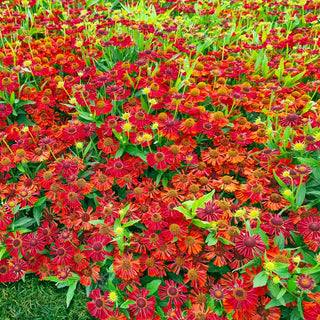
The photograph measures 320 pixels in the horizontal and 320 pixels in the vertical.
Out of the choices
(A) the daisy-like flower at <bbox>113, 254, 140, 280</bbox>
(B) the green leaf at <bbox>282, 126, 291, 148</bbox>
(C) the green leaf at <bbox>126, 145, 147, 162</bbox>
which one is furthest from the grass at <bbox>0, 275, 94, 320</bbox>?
(B) the green leaf at <bbox>282, 126, 291, 148</bbox>

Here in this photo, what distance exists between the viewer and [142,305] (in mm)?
1424

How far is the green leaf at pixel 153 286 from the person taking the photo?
4.85 ft

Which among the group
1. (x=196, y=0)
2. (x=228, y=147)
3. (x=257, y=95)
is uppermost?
(x=196, y=0)

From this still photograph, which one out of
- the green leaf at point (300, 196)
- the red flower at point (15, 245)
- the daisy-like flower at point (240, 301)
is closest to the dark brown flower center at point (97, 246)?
the red flower at point (15, 245)

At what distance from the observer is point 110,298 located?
1.40m

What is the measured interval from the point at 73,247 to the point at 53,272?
19cm

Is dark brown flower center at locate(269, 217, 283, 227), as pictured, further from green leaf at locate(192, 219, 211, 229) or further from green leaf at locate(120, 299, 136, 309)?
green leaf at locate(120, 299, 136, 309)

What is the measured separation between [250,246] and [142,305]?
1.73ft

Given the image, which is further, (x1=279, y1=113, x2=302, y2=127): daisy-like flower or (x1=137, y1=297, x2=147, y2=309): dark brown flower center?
(x1=279, y1=113, x2=302, y2=127): daisy-like flower

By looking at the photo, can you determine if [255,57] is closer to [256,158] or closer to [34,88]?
[256,158]

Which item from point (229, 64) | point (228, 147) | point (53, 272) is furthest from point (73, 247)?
point (229, 64)

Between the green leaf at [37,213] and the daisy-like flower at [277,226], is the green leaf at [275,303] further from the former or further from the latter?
the green leaf at [37,213]

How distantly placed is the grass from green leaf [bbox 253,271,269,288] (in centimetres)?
82

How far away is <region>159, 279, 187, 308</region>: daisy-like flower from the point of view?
1.48m
